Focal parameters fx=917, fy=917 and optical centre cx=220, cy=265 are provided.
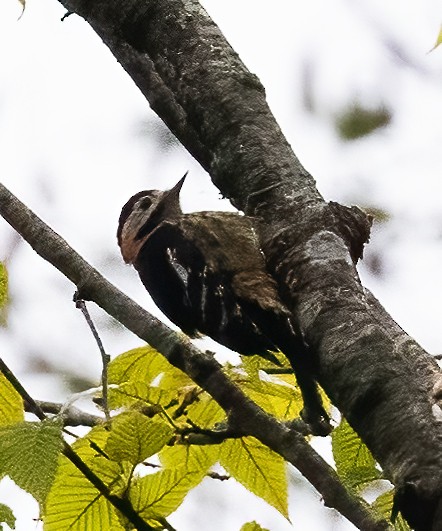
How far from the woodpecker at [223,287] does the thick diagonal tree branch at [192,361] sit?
286mm

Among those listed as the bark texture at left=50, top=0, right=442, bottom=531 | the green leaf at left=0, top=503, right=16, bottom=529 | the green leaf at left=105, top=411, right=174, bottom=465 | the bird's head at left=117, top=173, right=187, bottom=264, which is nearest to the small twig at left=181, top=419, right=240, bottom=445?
the green leaf at left=105, top=411, right=174, bottom=465

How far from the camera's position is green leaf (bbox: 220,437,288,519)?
5.45 feet

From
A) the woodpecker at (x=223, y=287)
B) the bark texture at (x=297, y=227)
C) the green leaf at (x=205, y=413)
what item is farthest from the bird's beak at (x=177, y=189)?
the green leaf at (x=205, y=413)

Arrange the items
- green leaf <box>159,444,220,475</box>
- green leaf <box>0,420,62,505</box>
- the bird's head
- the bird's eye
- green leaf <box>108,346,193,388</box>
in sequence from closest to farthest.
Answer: green leaf <box>0,420,62,505</box>, green leaf <box>159,444,220,475</box>, green leaf <box>108,346,193,388</box>, the bird's head, the bird's eye

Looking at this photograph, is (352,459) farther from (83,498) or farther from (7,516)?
(7,516)

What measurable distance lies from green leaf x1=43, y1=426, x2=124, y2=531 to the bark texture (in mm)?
376

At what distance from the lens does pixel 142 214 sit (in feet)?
10.9

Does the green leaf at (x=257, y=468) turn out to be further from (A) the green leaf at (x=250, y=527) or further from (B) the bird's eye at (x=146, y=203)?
(B) the bird's eye at (x=146, y=203)

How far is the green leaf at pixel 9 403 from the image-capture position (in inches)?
59.2

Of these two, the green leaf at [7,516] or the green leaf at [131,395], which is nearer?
the green leaf at [7,516]

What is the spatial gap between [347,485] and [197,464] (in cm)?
31

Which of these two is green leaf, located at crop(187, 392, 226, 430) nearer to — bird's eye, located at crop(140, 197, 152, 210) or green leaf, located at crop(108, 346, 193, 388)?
green leaf, located at crop(108, 346, 193, 388)

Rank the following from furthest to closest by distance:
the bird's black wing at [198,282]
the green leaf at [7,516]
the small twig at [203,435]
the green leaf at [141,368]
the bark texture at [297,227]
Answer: the bird's black wing at [198,282] → the green leaf at [141,368] → the small twig at [203,435] → the green leaf at [7,516] → the bark texture at [297,227]

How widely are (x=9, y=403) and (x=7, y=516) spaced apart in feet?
0.61
